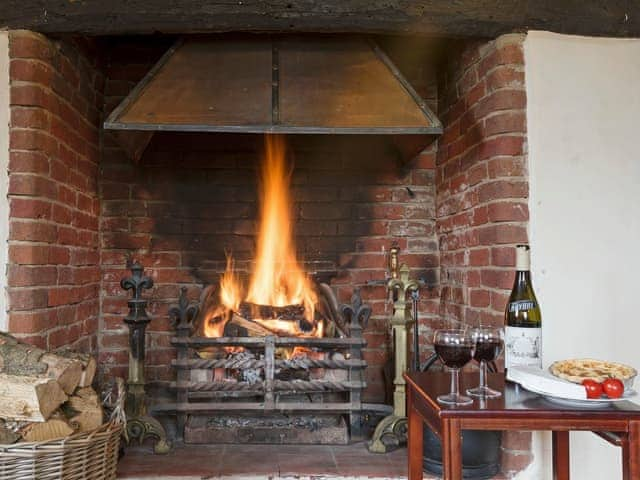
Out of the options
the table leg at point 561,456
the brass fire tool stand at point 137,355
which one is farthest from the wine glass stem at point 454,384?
the brass fire tool stand at point 137,355

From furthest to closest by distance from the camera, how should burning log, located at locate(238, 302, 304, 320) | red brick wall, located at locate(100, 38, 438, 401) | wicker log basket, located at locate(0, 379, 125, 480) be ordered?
red brick wall, located at locate(100, 38, 438, 401), burning log, located at locate(238, 302, 304, 320), wicker log basket, located at locate(0, 379, 125, 480)

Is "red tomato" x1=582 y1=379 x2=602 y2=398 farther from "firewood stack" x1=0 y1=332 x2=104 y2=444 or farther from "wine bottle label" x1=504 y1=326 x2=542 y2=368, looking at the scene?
"firewood stack" x1=0 y1=332 x2=104 y2=444

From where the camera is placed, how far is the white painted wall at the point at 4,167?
1935 mm

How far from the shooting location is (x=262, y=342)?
2.23 meters

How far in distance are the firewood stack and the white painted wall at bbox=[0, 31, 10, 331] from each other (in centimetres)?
24

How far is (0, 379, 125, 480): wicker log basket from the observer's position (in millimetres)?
1513

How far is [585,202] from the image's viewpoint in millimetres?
2014

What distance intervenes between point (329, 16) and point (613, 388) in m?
1.49

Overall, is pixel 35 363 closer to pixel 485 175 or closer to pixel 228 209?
pixel 228 209

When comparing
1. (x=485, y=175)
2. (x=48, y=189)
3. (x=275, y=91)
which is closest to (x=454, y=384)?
(x=485, y=175)

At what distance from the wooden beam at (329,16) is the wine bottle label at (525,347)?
1.12m

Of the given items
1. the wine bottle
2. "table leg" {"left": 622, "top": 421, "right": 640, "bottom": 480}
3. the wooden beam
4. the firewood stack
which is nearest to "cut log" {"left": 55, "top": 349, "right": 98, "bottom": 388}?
the firewood stack

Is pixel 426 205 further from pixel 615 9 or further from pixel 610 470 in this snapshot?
pixel 610 470

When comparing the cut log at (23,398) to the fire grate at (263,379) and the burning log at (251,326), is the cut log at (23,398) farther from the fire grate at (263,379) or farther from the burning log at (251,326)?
the burning log at (251,326)
